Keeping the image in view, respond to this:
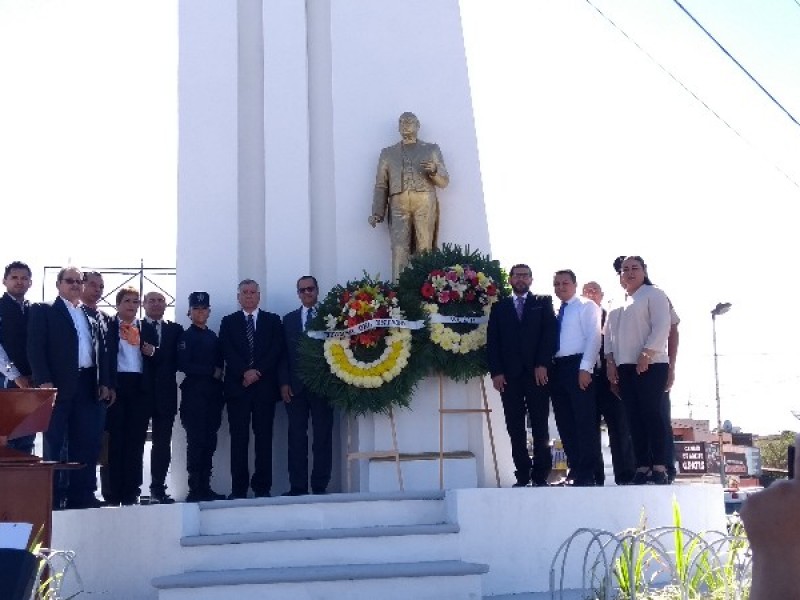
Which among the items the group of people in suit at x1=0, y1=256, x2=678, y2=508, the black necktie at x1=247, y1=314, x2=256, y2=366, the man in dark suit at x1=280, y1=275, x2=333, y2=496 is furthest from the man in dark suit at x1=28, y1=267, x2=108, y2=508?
the man in dark suit at x1=280, y1=275, x2=333, y2=496

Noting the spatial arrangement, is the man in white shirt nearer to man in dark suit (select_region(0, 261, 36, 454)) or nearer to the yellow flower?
the yellow flower

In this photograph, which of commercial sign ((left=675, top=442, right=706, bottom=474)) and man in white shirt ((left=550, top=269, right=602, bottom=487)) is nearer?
man in white shirt ((left=550, top=269, right=602, bottom=487))

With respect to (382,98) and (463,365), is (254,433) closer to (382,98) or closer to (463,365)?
(463,365)

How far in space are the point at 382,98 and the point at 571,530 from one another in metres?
4.66

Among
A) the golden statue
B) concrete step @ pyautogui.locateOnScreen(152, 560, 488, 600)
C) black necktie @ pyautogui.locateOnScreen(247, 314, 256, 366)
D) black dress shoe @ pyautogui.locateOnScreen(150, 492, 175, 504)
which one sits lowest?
concrete step @ pyautogui.locateOnScreen(152, 560, 488, 600)

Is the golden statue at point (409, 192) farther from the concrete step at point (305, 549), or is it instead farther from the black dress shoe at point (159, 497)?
the concrete step at point (305, 549)

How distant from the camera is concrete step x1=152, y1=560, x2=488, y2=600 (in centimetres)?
623

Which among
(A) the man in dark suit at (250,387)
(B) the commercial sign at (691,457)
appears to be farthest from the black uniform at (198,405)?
(B) the commercial sign at (691,457)

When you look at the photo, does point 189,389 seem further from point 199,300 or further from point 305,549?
point 305,549

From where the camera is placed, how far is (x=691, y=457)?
26844 millimetres

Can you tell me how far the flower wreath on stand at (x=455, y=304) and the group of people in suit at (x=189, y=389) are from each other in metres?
0.92

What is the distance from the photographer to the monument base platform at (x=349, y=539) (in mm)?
6328

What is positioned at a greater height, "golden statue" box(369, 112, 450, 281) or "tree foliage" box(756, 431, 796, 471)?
"golden statue" box(369, 112, 450, 281)

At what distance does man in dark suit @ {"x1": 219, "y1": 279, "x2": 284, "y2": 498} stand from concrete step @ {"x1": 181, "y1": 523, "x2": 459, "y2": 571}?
1.96 metres
